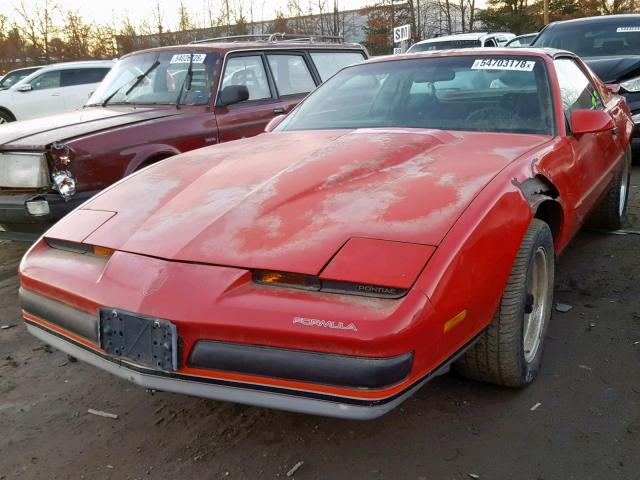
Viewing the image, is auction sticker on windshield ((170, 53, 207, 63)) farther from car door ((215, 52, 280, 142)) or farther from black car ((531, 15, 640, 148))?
black car ((531, 15, 640, 148))

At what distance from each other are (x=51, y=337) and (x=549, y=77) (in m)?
2.74

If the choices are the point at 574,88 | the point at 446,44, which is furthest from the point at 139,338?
the point at 446,44

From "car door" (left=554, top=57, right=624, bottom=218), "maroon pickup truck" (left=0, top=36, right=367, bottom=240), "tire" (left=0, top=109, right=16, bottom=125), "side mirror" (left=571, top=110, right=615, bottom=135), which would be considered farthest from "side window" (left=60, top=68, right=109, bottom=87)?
"side mirror" (left=571, top=110, right=615, bottom=135)

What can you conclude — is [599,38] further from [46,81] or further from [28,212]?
[46,81]

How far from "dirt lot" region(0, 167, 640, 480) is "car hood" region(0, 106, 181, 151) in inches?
70.4

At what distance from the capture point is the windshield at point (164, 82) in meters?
5.18

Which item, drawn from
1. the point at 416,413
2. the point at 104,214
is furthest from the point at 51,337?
the point at 416,413

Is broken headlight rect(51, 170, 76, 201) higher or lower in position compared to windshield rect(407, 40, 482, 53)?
lower

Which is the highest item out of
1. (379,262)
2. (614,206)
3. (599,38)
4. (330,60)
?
(599,38)

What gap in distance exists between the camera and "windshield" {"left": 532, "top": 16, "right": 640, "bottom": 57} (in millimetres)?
7359

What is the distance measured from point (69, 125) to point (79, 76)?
31.2 feet

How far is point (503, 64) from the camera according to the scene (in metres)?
3.27

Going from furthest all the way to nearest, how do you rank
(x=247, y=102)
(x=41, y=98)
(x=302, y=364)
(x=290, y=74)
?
1. (x=41, y=98)
2. (x=290, y=74)
3. (x=247, y=102)
4. (x=302, y=364)

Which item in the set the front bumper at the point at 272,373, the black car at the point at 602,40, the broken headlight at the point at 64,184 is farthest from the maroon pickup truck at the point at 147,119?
the black car at the point at 602,40
